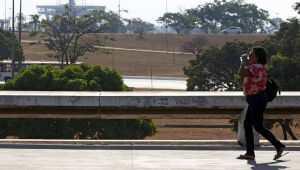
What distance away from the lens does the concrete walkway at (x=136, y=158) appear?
743cm

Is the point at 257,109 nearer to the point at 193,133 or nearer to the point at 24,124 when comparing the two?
the point at 24,124

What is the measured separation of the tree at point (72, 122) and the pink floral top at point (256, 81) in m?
15.1

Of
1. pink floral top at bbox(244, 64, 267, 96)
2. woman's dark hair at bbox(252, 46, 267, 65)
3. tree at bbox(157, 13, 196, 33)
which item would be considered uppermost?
tree at bbox(157, 13, 196, 33)

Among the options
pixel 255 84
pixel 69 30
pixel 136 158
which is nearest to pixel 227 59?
pixel 69 30

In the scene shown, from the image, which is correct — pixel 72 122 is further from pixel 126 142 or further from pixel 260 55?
pixel 260 55

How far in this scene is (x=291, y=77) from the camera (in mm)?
36219

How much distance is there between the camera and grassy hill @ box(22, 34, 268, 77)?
103 metres

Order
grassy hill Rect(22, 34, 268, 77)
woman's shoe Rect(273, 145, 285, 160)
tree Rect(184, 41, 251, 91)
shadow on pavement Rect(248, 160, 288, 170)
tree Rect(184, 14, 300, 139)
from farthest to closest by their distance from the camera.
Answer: grassy hill Rect(22, 34, 268, 77)
tree Rect(184, 41, 251, 91)
tree Rect(184, 14, 300, 139)
woman's shoe Rect(273, 145, 285, 160)
shadow on pavement Rect(248, 160, 288, 170)

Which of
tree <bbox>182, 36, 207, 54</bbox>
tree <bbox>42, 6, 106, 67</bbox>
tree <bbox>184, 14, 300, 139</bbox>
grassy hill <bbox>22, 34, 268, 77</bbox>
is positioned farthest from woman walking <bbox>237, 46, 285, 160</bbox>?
tree <bbox>182, 36, 207, 54</bbox>

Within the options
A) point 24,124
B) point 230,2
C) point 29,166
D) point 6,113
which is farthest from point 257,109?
point 230,2

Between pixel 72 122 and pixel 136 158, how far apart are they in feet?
54.1

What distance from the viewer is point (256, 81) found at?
7938 mm

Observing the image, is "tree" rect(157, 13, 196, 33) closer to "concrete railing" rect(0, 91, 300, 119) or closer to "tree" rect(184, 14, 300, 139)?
"tree" rect(184, 14, 300, 139)

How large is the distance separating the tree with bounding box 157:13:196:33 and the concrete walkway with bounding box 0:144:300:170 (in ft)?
490
